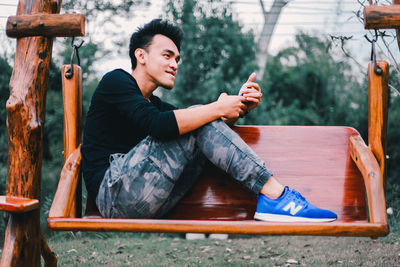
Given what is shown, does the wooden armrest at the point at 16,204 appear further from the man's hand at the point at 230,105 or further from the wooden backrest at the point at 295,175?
the man's hand at the point at 230,105

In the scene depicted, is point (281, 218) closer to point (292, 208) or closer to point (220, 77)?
point (292, 208)

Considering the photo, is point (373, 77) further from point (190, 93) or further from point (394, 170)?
point (394, 170)

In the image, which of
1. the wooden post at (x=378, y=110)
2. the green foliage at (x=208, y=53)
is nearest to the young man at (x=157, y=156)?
the wooden post at (x=378, y=110)

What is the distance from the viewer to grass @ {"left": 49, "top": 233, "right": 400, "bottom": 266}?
3.51 m

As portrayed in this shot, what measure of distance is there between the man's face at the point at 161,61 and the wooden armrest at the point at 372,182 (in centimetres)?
107

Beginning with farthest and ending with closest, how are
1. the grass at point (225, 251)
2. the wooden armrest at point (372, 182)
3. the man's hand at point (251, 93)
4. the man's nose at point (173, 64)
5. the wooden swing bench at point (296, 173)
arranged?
the grass at point (225, 251) → the man's nose at point (173, 64) → the man's hand at point (251, 93) → the wooden swing bench at point (296, 173) → the wooden armrest at point (372, 182)

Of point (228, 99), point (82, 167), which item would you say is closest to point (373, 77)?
point (228, 99)

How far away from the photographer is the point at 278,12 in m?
6.67

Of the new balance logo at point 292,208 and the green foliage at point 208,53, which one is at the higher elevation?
the green foliage at point 208,53

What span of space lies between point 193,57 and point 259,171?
3.24 metres

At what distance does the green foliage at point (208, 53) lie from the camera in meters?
4.81

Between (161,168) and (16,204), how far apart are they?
0.65 meters

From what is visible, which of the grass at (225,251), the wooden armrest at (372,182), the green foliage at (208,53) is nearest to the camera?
the wooden armrest at (372,182)

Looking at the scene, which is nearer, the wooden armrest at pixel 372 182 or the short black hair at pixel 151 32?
the wooden armrest at pixel 372 182
